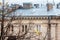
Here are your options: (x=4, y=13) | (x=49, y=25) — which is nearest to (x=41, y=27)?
(x=49, y=25)

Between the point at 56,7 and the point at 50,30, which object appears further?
the point at 56,7

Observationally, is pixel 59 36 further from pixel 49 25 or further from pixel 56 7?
pixel 56 7

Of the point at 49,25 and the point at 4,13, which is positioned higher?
the point at 4,13

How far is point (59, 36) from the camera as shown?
101 feet

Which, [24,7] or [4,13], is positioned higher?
[4,13]

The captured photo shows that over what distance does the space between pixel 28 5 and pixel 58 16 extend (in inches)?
165

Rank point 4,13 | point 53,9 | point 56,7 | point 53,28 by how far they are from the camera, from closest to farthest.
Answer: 1. point 4,13
2. point 53,28
3. point 53,9
4. point 56,7

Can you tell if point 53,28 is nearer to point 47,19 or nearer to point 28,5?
point 47,19

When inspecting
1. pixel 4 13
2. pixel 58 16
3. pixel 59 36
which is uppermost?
pixel 4 13

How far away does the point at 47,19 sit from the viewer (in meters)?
30.8

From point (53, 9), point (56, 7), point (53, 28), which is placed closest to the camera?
point (53, 28)

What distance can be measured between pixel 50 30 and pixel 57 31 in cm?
67

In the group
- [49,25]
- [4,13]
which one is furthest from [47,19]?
[4,13]

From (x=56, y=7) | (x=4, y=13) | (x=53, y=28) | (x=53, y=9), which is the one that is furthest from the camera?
(x=56, y=7)
